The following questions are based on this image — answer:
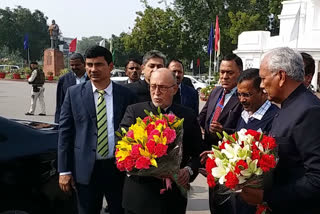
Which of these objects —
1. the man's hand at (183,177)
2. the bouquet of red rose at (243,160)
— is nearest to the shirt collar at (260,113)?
the man's hand at (183,177)

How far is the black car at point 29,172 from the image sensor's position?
2.80 m

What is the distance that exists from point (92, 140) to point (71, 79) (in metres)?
2.71

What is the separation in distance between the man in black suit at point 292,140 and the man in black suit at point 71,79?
12.6 feet

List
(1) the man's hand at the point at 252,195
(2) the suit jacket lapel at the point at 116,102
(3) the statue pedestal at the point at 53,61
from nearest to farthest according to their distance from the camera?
(1) the man's hand at the point at 252,195 → (2) the suit jacket lapel at the point at 116,102 → (3) the statue pedestal at the point at 53,61

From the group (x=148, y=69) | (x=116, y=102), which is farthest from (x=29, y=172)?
(x=148, y=69)

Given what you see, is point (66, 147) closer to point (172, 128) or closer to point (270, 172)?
point (172, 128)

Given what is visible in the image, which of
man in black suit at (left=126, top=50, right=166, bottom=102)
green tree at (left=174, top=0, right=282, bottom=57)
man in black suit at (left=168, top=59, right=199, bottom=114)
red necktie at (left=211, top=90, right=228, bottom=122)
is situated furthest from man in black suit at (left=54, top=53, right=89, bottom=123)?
green tree at (left=174, top=0, right=282, bottom=57)

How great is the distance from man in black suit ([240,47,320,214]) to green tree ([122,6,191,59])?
1331 inches

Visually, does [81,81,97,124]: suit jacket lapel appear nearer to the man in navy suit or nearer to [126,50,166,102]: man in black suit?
the man in navy suit

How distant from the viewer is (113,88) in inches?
123

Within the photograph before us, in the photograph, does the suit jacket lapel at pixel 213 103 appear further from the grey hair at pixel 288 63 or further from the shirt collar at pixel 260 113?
the grey hair at pixel 288 63

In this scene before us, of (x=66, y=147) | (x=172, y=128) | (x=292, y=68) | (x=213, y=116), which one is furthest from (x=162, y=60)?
(x=292, y=68)

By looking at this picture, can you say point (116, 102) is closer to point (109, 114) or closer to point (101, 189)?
point (109, 114)

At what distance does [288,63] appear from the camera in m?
1.97
